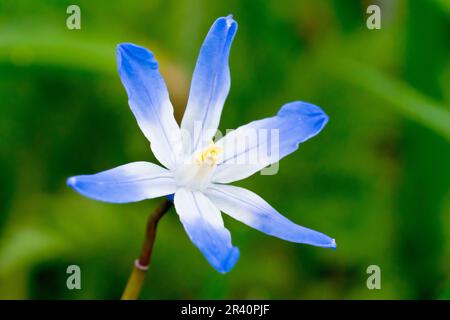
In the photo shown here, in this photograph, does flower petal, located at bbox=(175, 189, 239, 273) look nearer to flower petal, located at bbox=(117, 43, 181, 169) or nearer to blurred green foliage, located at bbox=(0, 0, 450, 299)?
flower petal, located at bbox=(117, 43, 181, 169)

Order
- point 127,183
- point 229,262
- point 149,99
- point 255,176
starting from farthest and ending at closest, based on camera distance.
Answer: point 255,176, point 149,99, point 127,183, point 229,262

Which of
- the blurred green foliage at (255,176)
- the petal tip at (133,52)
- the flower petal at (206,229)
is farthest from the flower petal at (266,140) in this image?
the blurred green foliage at (255,176)

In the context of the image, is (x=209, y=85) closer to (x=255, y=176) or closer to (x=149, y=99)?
(x=149, y=99)

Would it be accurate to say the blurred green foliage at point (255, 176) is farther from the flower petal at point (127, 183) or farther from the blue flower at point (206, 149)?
the flower petal at point (127, 183)

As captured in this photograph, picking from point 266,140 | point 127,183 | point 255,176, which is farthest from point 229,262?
point 255,176

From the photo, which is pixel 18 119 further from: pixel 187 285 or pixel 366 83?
pixel 366 83

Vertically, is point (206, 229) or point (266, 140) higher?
point (266, 140)
